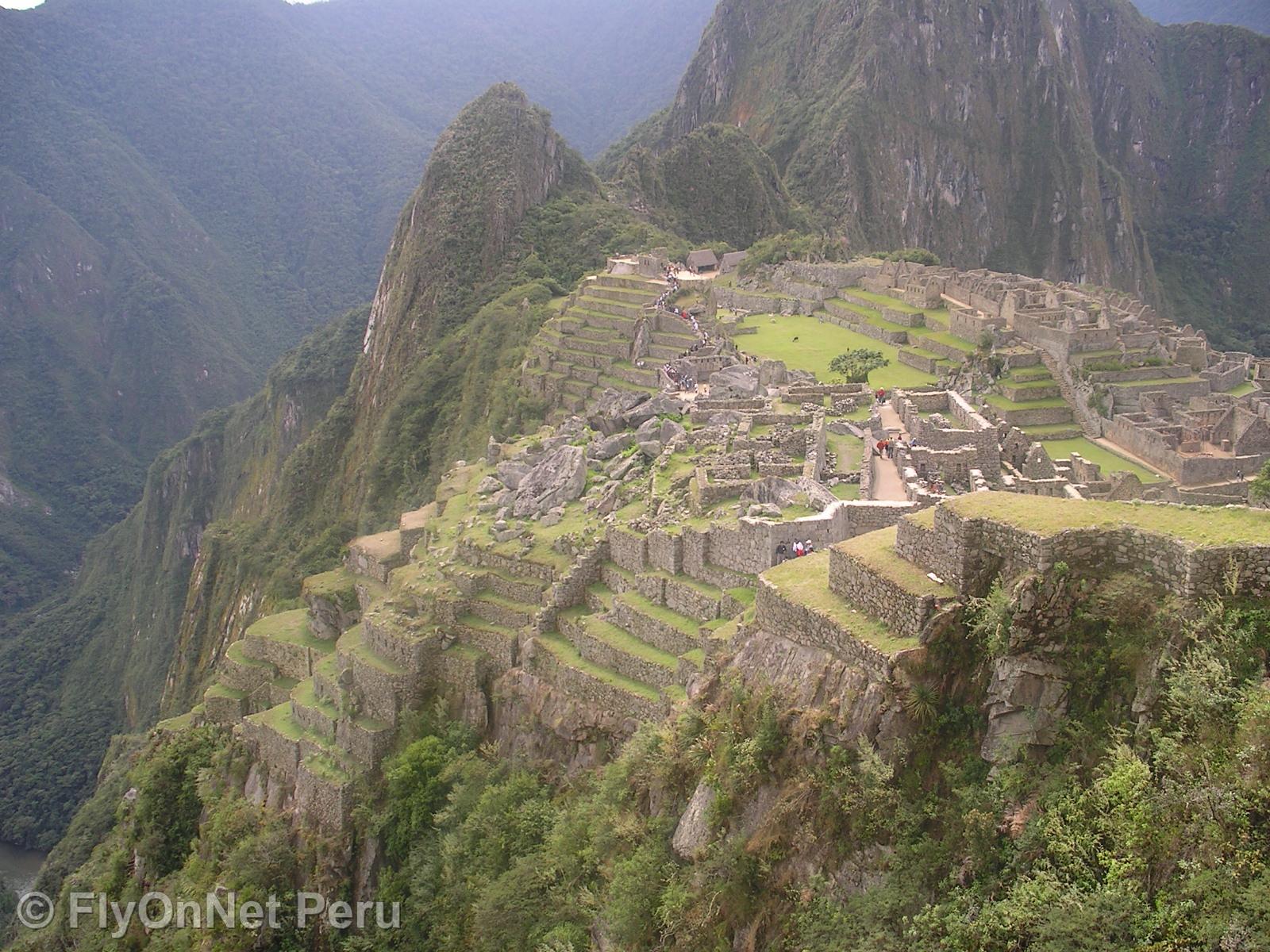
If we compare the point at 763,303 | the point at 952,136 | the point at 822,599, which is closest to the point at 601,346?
the point at 763,303

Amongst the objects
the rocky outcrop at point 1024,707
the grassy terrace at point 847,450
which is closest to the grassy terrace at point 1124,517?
the rocky outcrop at point 1024,707

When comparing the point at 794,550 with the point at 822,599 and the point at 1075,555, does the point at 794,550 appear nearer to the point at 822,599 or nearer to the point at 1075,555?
the point at 822,599

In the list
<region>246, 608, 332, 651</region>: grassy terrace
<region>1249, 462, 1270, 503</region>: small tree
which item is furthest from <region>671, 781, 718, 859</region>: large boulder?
<region>246, 608, 332, 651</region>: grassy terrace

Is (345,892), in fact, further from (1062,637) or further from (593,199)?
(593,199)

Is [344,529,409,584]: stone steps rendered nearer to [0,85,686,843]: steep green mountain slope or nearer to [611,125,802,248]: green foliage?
[0,85,686,843]: steep green mountain slope

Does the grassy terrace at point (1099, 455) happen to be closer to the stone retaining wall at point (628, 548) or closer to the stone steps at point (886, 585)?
the stone retaining wall at point (628, 548)
